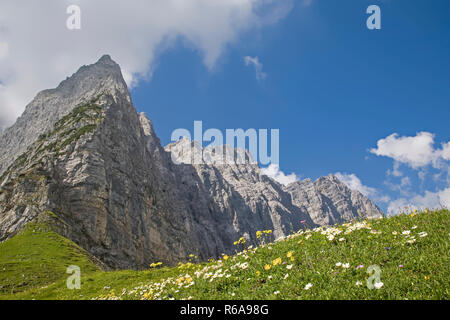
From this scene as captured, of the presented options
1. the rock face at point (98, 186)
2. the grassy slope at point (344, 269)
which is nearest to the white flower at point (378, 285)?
the grassy slope at point (344, 269)

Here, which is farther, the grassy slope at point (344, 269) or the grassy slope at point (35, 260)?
the grassy slope at point (35, 260)

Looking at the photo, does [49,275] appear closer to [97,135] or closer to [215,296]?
[215,296]

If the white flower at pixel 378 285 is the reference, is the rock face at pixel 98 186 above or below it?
above

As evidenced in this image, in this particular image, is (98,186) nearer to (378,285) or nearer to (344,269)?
(344,269)

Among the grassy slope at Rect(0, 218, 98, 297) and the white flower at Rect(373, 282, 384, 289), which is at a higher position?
the white flower at Rect(373, 282, 384, 289)

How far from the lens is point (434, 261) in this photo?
6.18m

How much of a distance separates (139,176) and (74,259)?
82617 millimetres

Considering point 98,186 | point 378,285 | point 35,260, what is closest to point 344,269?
point 378,285

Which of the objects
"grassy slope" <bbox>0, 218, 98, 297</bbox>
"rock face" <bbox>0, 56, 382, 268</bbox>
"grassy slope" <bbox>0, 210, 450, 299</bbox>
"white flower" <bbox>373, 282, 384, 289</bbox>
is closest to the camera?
"white flower" <bbox>373, 282, 384, 289</bbox>

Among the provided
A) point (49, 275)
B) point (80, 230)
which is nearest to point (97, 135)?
point (80, 230)

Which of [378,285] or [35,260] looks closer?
[378,285]

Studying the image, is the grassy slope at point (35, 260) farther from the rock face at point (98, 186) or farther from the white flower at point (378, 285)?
the white flower at point (378, 285)

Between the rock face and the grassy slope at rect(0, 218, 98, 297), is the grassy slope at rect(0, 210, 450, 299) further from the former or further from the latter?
the rock face

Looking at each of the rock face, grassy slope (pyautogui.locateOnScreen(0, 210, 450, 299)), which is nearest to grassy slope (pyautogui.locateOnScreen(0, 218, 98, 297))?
the rock face
